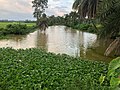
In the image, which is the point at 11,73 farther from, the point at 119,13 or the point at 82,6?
the point at 82,6

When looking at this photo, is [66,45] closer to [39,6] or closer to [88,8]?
[88,8]

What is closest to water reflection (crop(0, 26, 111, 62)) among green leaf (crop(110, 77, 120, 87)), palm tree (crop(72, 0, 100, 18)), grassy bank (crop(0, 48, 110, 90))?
palm tree (crop(72, 0, 100, 18))

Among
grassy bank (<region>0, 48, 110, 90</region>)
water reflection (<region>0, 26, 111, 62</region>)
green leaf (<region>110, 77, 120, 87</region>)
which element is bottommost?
water reflection (<region>0, 26, 111, 62</region>)

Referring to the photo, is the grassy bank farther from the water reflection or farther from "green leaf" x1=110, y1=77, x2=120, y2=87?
the water reflection

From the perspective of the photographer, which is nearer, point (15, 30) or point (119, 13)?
point (119, 13)

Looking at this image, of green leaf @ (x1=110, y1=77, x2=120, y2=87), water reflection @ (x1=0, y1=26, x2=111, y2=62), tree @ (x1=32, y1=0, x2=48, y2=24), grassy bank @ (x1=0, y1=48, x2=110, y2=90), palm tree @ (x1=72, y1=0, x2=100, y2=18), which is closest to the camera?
green leaf @ (x1=110, y1=77, x2=120, y2=87)

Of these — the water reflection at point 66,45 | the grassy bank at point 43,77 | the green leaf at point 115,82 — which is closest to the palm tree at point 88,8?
the water reflection at point 66,45

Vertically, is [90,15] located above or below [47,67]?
above

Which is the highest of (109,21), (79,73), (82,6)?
(82,6)

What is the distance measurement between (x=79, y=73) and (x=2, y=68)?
257 centimetres

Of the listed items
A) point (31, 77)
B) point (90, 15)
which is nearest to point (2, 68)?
point (31, 77)

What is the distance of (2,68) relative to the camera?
742cm

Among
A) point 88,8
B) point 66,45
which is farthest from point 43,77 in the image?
point 88,8

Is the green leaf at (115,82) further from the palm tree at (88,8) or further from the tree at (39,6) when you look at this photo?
the tree at (39,6)
